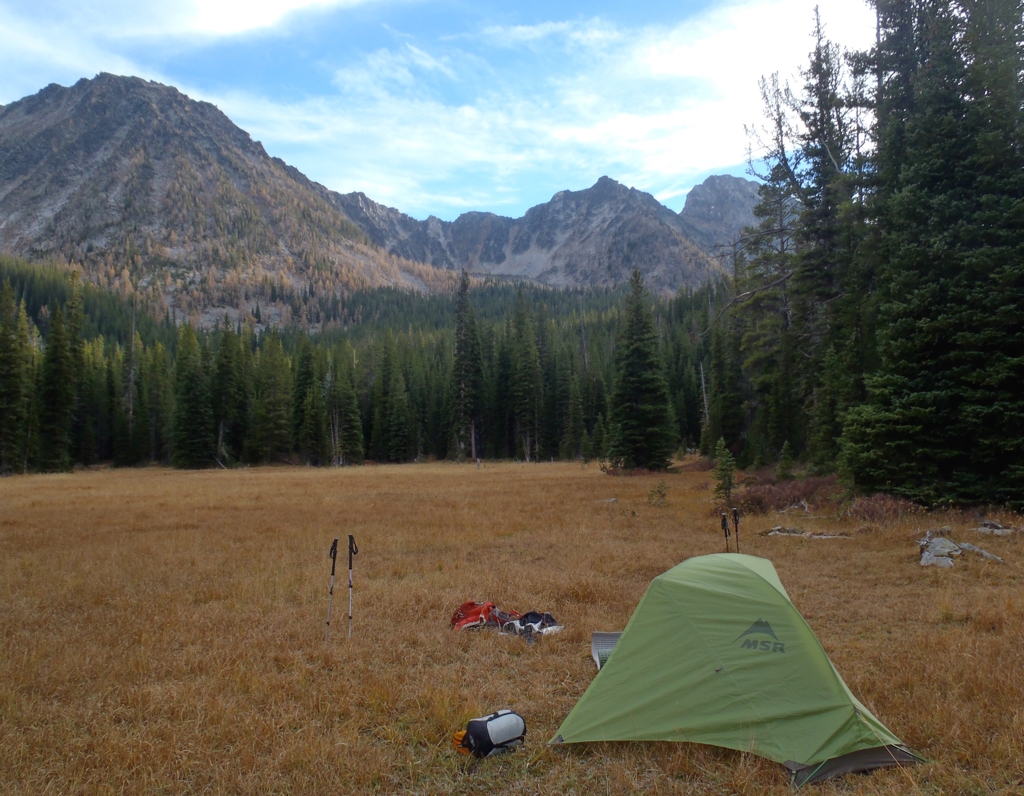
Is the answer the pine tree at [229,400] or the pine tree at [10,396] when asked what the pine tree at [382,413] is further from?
the pine tree at [10,396]

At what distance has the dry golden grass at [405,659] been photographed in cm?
477

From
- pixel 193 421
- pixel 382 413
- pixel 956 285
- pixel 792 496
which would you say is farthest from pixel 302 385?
pixel 956 285

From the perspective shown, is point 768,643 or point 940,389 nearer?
point 768,643

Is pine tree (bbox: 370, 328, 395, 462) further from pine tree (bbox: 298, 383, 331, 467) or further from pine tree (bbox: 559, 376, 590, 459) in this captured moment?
pine tree (bbox: 559, 376, 590, 459)

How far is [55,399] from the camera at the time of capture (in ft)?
168

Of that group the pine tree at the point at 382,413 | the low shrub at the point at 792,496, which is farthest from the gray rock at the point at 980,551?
the pine tree at the point at 382,413

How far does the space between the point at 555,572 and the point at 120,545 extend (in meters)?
11.4

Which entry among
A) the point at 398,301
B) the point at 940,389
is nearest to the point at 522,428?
the point at 940,389

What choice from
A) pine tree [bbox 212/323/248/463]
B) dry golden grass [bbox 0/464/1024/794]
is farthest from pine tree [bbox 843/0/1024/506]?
pine tree [bbox 212/323/248/463]

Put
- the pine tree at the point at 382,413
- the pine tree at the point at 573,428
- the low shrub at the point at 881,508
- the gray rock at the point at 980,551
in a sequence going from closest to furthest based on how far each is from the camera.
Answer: the gray rock at the point at 980,551
the low shrub at the point at 881,508
the pine tree at the point at 573,428
the pine tree at the point at 382,413

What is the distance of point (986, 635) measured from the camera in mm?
7176

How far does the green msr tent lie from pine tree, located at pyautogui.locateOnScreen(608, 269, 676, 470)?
31333 millimetres

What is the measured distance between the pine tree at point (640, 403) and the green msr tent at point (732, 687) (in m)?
31.3

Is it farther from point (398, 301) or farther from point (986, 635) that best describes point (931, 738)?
point (398, 301)
